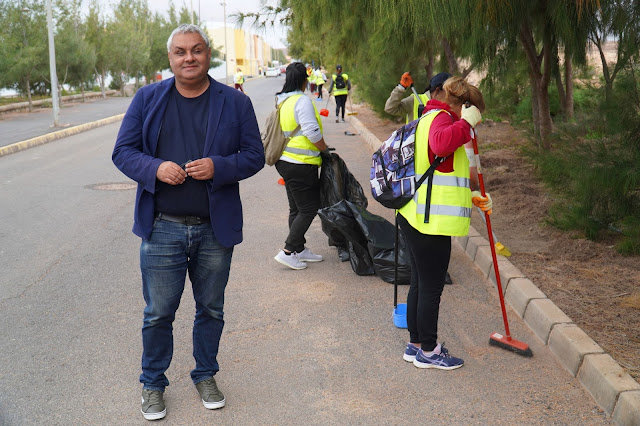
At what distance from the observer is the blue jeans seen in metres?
3.41

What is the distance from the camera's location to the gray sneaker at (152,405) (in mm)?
3480

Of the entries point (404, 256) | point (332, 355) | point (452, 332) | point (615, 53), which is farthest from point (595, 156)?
point (332, 355)

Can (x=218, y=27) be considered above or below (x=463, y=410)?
above

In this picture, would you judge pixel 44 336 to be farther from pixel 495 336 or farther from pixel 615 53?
pixel 615 53

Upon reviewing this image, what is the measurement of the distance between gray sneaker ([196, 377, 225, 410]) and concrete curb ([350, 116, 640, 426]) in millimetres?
2001

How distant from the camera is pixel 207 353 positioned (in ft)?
12.1

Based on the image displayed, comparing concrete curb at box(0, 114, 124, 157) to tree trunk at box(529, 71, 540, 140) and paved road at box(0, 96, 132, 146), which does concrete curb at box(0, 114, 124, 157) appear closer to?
paved road at box(0, 96, 132, 146)

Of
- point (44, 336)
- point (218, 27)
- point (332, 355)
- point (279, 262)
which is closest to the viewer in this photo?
point (332, 355)

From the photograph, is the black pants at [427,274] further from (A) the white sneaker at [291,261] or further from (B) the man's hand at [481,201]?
(A) the white sneaker at [291,261]

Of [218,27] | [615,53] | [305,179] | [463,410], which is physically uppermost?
[218,27]

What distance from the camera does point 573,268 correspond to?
5.84 metres

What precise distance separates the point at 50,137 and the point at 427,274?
15899mm

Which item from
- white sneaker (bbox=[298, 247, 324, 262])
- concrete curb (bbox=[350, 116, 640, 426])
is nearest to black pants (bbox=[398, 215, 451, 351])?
concrete curb (bbox=[350, 116, 640, 426])

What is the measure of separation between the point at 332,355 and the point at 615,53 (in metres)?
4.29
